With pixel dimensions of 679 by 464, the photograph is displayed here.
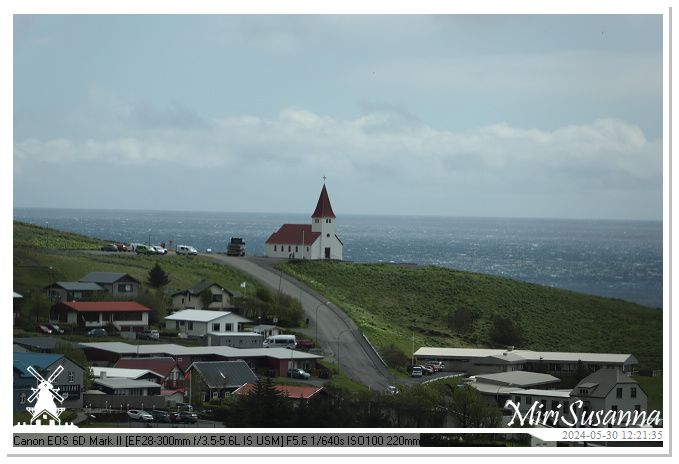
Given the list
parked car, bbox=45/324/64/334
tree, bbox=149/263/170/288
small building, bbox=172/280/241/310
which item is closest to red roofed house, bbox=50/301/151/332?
parked car, bbox=45/324/64/334

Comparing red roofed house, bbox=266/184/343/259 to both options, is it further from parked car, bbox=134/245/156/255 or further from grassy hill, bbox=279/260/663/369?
parked car, bbox=134/245/156/255

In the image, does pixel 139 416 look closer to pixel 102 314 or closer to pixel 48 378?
pixel 48 378

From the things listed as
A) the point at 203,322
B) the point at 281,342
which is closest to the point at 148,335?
the point at 203,322

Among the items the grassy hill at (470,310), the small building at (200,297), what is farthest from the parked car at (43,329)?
the grassy hill at (470,310)

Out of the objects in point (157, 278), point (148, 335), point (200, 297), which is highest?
point (157, 278)

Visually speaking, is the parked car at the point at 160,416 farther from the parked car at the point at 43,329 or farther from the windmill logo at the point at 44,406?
the parked car at the point at 43,329
